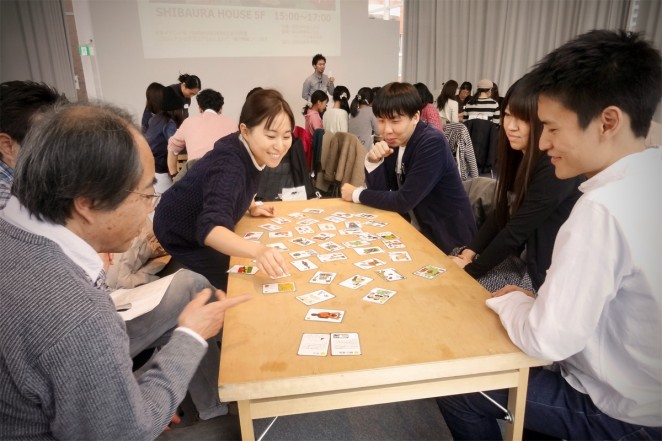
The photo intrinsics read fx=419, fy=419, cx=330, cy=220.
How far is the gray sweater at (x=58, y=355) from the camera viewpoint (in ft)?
2.27

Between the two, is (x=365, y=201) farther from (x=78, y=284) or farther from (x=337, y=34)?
(x=337, y=34)

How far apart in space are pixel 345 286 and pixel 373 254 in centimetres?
28

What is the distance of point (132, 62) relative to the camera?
6312 millimetres

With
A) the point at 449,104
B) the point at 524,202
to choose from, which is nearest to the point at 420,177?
the point at 524,202

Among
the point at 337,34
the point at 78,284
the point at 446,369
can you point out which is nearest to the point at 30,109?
the point at 78,284

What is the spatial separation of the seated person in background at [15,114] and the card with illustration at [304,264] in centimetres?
99

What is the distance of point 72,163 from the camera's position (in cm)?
77

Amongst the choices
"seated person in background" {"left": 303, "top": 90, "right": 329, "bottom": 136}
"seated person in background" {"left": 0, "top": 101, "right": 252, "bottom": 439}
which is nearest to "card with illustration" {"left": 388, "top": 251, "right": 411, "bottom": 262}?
"seated person in background" {"left": 0, "top": 101, "right": 252, "bottom": 439}

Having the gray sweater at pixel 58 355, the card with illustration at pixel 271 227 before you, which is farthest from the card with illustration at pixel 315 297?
the card with illustration at pixel 271 227

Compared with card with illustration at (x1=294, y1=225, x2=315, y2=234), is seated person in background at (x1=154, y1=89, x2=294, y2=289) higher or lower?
higher

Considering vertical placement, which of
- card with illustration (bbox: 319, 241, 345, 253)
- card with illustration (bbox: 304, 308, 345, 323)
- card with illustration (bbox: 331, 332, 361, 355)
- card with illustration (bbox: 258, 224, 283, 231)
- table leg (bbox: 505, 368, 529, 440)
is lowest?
table leg (bbox: 505, 368, 529, 440)

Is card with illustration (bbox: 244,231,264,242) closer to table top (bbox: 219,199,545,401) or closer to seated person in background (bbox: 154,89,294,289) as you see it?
seated person in background (bbox: 154,89,294,289)

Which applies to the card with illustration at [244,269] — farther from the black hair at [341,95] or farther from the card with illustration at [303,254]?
the black hair at [341,95]

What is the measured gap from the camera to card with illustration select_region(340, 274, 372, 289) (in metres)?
1.26
